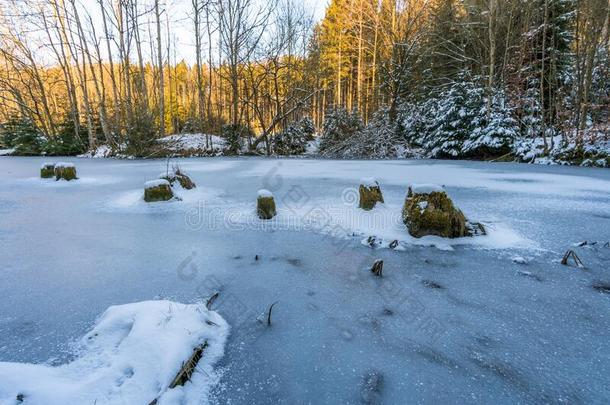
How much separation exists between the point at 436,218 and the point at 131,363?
329 cm

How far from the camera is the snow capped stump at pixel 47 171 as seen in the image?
854cm

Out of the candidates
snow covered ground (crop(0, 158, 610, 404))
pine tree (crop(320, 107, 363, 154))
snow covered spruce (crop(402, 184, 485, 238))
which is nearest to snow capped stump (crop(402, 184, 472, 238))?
snow covered spruce (crop(402, 184, 485, 238))

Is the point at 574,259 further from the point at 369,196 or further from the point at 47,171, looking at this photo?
the point at 47,171

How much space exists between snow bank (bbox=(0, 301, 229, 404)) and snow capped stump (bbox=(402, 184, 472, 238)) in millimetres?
2631

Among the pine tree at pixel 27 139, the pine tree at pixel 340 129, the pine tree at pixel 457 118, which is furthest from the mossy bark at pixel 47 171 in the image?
the pine tree at pixel 457 118

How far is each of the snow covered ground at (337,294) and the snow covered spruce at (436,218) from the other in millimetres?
175

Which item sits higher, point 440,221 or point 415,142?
point 415,142

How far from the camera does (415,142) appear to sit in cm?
1625

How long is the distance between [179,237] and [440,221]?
321 cm

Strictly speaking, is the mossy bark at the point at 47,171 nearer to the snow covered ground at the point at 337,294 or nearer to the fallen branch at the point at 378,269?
the snow covered ground at the point at 337,294

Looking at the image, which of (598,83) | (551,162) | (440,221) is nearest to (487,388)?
(440,221)

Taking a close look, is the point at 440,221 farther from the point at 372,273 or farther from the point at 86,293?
the point at 86,293

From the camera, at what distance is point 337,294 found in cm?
252

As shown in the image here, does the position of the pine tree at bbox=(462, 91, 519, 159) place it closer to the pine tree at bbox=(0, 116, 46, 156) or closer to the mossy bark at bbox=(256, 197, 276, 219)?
the mossy bark at bbox=(256, 197, 276, 219)
